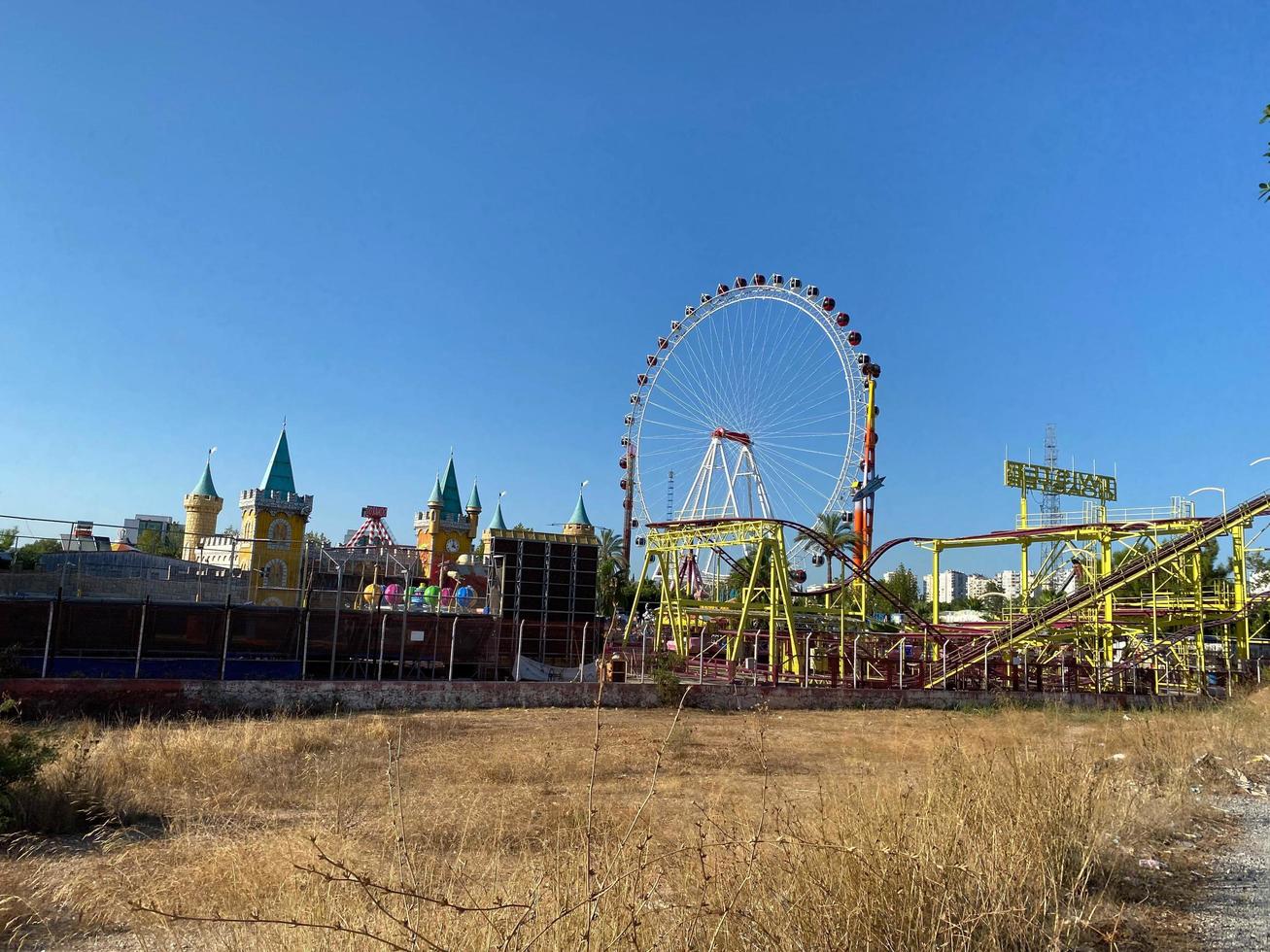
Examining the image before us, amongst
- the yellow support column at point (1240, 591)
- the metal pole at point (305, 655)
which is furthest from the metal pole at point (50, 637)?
the yellow support column at point (1240, 591)

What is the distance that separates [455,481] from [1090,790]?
73551mm

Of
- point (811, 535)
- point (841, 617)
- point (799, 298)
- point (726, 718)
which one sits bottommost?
point (726, 718)

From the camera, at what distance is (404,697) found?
73.2ft

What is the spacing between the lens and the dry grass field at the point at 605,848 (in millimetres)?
4117

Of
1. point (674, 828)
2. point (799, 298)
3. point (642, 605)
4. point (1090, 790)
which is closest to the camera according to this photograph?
point (1090, 790)

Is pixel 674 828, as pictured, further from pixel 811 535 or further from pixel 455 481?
pixel 455 481

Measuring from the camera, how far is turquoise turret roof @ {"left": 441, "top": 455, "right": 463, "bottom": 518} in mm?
76312

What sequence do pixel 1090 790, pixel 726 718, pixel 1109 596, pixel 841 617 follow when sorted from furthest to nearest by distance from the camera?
pixel 841 617 → pixel 1109 596 → pixel 726 718 → pixel 1090 790

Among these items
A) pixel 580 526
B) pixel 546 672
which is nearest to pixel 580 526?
pixel 580 526

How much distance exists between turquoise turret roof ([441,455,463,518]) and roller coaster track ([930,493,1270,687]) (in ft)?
166

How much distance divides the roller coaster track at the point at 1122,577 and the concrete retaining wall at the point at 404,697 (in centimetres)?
441

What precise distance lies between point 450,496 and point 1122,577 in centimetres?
5435

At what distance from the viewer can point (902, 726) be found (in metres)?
20.8

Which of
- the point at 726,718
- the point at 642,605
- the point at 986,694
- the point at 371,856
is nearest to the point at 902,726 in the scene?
the point at 726,718
